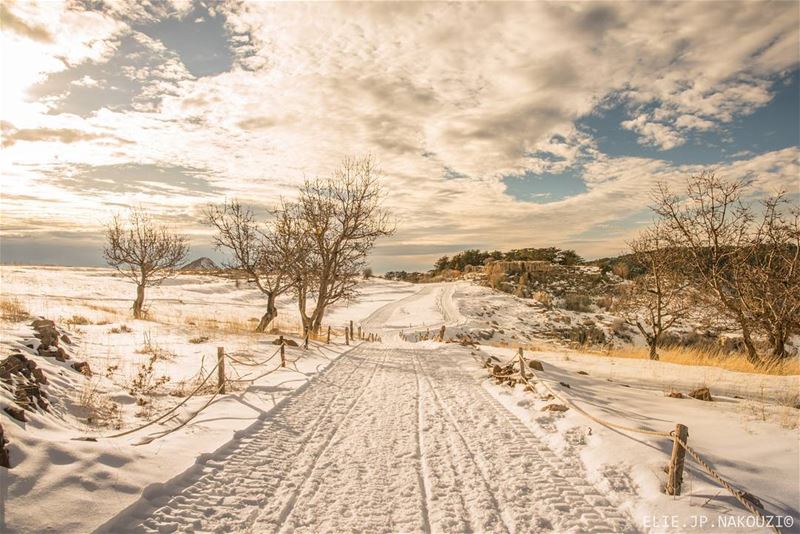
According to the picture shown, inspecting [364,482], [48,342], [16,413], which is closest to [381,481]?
[364,482]

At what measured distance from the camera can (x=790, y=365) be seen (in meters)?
13.2

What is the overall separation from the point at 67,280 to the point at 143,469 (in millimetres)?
60114

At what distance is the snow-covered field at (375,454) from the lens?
4.32m

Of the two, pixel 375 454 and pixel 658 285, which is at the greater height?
pixel 658 285

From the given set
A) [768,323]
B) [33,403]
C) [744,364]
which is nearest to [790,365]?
[744,364]

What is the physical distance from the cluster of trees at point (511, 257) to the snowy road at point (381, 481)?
63587mm

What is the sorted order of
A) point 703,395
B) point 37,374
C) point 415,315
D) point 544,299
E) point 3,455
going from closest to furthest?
point 3,455, point 37,374, point 703,395, point 415,315, point 544,299

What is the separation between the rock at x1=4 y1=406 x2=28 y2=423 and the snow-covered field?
0.15 metres

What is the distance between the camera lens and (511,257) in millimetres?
80000

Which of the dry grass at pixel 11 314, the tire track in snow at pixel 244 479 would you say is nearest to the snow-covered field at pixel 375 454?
the tire track in snow at pixel 244 479

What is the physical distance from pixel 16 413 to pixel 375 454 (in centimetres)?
482

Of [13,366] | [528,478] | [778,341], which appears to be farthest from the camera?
[778,341]

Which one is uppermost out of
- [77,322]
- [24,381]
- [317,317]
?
[24,381]

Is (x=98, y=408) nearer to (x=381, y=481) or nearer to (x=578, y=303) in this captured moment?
(x=381, y=481)
